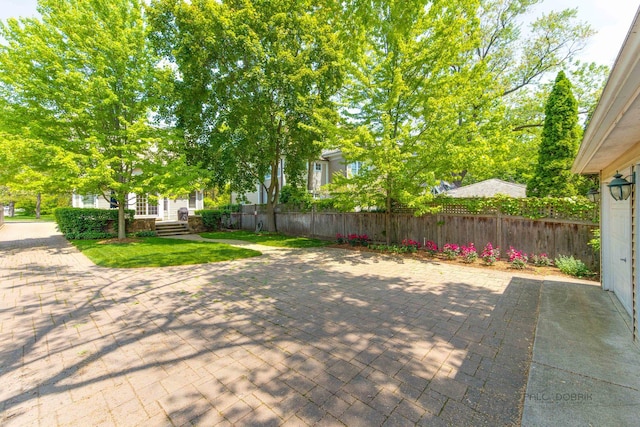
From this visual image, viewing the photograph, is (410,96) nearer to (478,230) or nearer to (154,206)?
(478,230)

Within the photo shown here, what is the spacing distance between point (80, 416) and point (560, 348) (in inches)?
196

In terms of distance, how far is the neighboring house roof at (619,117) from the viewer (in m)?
1.82

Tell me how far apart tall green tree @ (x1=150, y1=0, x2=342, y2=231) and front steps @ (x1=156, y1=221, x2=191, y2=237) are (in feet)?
17.5

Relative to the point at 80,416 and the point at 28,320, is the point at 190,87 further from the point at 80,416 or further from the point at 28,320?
the point at 80,416

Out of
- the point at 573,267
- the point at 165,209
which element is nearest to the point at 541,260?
the point at 573,267

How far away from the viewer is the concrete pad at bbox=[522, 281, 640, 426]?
7.24 feet

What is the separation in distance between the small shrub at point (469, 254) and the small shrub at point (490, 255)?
0.26 m

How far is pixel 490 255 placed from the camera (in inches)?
329

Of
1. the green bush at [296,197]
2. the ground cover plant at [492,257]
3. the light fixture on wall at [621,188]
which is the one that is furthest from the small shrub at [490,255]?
the green bush at [296,197]

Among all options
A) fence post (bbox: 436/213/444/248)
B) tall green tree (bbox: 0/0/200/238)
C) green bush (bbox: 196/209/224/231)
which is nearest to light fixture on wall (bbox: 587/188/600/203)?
fence post (bbox: 436/213/444/248)

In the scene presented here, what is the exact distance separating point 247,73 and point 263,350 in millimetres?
12252

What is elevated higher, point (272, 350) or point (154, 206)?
point (154, 206)

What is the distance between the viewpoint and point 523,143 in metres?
17.4

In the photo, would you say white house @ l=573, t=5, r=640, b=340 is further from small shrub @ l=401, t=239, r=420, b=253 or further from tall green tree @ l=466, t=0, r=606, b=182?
tall green tree @ l=466, t=0, r=606, b=182
